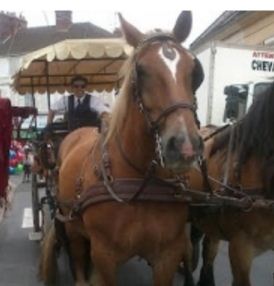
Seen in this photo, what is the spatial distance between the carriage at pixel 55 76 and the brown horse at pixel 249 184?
1150 mm

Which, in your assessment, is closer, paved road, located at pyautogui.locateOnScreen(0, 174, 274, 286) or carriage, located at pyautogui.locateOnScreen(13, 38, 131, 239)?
carriage, located at pyautogui.locateOnScreen(13, 38, 131, 239)

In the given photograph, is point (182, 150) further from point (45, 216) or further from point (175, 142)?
point (45, 216)

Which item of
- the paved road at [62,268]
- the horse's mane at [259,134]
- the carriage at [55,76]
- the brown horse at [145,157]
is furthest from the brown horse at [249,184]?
the paved road at [62,268]

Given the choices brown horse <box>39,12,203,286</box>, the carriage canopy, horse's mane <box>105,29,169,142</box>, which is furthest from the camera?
the carriage canopy

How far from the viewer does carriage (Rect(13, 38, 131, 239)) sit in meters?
5.16

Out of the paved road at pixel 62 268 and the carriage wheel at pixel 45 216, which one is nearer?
the paved road at pixel 62 268

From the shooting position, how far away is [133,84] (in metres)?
3.19

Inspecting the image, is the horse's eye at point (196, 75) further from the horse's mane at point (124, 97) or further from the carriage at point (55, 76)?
the carriage at point (55, 76)

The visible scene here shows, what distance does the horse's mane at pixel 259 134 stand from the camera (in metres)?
3.82

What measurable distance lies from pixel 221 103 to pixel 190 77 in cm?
778

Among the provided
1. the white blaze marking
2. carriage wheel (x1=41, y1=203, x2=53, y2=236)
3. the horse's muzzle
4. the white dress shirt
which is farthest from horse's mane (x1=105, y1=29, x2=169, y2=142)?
carriage wheel (x1=41, y1=203, x2=53, y2=236)

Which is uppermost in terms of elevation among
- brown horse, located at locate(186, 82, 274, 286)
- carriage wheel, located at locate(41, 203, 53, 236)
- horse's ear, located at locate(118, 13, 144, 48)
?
horse's ear, located at locate(118, 13, 144, 48)

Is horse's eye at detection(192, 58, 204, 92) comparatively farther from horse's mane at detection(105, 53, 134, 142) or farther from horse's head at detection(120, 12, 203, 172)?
horse's mane at detection(105, 53, 134, 142)

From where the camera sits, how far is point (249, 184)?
3.92 metres
